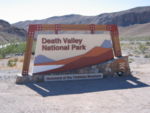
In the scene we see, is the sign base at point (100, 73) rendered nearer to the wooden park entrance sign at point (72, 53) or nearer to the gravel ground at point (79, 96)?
the wooden park entrance sign at point (72, 53)

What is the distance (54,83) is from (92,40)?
320 centimetres

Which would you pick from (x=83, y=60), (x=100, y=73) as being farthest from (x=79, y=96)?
(x=83, y=60)

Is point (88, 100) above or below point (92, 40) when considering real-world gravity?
below

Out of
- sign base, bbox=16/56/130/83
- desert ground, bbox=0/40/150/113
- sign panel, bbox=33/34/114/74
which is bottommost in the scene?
desert ground, bbox=0/40/150/113

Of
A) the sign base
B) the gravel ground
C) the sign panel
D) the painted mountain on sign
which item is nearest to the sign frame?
the sign panel

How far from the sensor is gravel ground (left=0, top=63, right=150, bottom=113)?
9889 millimetres

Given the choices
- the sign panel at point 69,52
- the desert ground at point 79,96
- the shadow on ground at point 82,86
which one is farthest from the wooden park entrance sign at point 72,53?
the desert ground at point 79,96

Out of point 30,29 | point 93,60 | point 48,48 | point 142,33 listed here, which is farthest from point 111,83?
point 142,33

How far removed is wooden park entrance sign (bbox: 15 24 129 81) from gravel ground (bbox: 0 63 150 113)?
88 centimetres

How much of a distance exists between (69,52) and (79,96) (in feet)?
14.0

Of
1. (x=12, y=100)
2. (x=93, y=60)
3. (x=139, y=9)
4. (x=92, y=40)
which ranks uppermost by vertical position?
(x=139, y=9)

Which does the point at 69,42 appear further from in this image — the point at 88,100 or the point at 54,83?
the point at 88,100

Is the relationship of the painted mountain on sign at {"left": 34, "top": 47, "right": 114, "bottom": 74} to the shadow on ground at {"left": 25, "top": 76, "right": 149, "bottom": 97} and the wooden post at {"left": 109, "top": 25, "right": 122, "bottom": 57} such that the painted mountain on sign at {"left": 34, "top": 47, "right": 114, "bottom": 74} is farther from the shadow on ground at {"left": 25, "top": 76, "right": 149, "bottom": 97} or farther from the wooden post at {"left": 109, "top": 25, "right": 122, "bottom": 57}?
the shadow on ground at {"left": 25, "top": 76, "right": 149, "bottom": 97}

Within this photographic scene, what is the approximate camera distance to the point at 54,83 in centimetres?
1430
